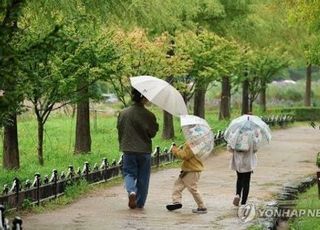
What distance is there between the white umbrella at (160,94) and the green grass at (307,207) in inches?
97.3

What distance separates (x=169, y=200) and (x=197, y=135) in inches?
73.8

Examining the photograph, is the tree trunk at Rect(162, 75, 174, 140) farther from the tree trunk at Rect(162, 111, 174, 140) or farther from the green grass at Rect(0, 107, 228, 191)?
the green grass at Rect(0, 107, 228, 191)

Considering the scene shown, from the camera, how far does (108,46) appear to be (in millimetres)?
16062

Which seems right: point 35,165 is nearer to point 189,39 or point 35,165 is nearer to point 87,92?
point 87,92

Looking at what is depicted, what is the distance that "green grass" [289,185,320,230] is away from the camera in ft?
36.4

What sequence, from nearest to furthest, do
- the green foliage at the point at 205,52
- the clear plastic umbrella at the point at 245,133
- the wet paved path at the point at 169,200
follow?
1. the wet paved path at the point at 169,200
2. the clear plastic umbrella at the point at 245,133
3. the green foliage at the point at 205,52

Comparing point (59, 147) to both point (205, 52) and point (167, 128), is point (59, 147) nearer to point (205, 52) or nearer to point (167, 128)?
point (167, 128)

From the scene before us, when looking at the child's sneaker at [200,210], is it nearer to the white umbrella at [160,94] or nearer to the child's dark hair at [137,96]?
the white umbrella at [160,94]

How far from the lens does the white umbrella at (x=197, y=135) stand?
37.8 ft

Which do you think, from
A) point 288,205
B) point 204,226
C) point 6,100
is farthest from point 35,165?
point 6,100

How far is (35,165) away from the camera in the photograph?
16922 mm

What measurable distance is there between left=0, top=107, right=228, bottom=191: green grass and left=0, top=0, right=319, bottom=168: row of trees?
1.91 feet

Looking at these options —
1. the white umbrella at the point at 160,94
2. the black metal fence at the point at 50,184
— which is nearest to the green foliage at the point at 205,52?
the black metal fence at the point at 50,184

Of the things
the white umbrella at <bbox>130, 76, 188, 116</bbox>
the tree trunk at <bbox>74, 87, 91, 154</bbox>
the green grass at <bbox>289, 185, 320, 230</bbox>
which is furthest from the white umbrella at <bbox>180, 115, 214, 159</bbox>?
the tree trunk at <bbox>74, 87, 91, 154</bbox>
